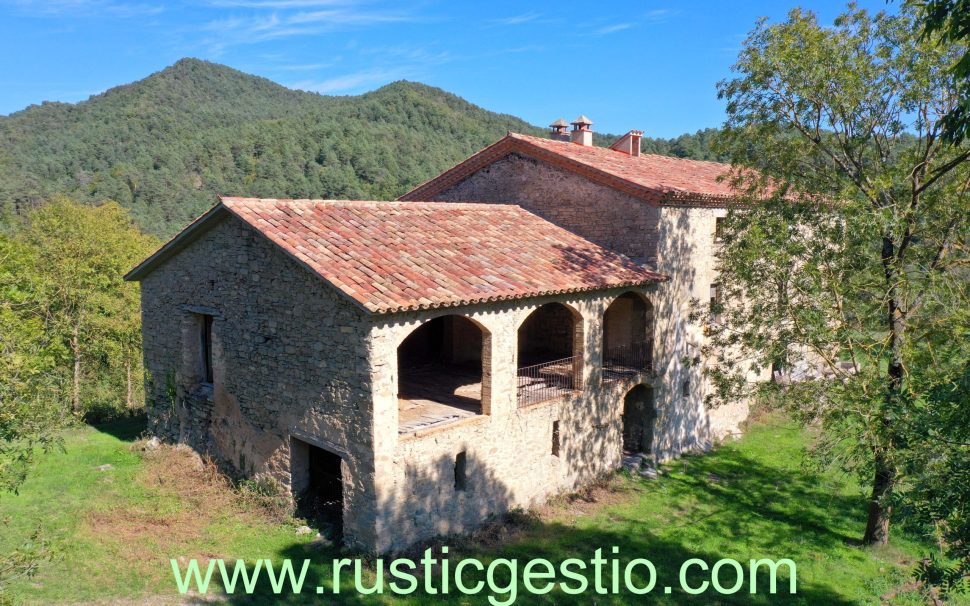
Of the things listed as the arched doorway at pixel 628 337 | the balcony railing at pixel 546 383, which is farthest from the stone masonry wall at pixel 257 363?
the arched doorway at pixel 628 337

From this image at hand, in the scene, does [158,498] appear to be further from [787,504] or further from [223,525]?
[787,504]

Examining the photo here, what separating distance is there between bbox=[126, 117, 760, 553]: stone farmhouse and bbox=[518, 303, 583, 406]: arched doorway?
1.9 inches

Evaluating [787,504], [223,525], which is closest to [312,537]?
[223,525]

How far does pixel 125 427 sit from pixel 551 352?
12.5 metres

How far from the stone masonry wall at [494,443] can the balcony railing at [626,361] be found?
0.30 metres

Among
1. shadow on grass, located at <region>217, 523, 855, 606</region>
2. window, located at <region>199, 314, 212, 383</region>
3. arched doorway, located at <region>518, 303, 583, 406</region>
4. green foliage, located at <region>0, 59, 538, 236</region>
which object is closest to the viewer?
shadow on grass, located at <region>217, 523, 855, 606</region>

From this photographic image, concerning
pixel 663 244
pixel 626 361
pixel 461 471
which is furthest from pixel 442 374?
pixel 663 244

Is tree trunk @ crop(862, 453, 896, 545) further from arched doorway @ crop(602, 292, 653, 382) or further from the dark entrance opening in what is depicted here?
the dark entrance opening

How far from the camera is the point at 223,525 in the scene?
11.5 meters

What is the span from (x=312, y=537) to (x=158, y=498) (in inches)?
144

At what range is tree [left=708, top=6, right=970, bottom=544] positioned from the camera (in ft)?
33.9

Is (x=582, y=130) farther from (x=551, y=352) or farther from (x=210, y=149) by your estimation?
(x=210, y=149)

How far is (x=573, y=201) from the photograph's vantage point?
1622 centimetres

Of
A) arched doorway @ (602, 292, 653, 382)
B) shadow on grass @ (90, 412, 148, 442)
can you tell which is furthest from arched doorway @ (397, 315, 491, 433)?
shadow on grass @ (90, 412, 148, 442)
